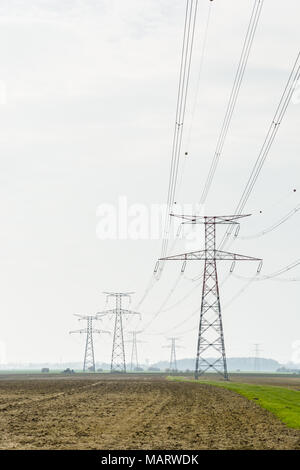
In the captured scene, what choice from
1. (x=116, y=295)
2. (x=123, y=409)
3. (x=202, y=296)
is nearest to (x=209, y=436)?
(x=123, y=409)

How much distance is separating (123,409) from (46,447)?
19.1 meters

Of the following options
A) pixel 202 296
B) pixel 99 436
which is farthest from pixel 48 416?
pixel 202 296

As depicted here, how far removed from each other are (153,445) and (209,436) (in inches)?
155

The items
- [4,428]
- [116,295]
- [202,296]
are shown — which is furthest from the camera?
[116,295]

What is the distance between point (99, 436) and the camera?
25.2 m

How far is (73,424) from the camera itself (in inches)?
1191

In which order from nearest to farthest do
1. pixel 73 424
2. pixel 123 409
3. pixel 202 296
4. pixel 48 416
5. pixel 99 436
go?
pixel 99 436
pixel 73 424
pixel 48 416
pixel 123 409
pixel 202 296

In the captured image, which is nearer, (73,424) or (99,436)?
(99,436)
